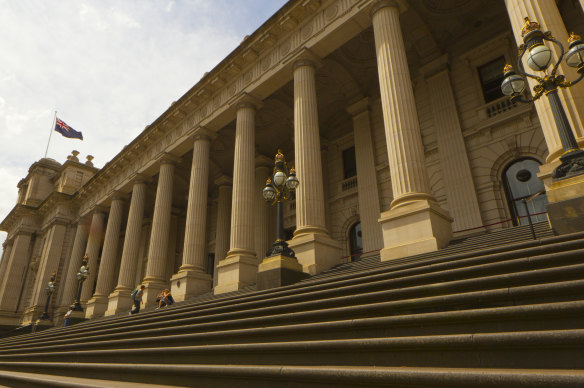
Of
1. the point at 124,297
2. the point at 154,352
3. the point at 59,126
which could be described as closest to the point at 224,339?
the point at 154,352

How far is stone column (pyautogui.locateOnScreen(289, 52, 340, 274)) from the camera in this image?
1216 centimetres

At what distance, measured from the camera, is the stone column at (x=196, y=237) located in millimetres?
17391

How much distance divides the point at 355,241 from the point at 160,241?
11024mm

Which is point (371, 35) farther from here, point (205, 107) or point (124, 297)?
point (124, 297)

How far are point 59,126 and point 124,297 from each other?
65.8ft

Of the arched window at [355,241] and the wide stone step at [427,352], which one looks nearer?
the wide stone step at [427,352]

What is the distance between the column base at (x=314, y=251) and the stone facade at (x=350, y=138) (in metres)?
0.06

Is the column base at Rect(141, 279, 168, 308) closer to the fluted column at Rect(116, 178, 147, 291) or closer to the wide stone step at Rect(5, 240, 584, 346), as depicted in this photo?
the fluted column at Rect(116, 178, 147, 291)

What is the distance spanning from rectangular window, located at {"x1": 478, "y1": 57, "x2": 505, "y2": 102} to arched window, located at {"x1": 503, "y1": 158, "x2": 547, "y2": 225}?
330 cm

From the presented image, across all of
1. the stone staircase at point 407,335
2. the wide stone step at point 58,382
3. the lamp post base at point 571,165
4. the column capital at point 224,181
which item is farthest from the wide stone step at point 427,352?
the column capital at point 224,181

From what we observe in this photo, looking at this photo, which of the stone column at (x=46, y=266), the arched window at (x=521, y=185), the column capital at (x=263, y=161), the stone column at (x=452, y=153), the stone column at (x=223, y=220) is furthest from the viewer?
the stone column at (x=46, y=266)

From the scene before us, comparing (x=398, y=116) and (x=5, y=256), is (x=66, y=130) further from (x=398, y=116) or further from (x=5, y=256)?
(x=398, y=116)

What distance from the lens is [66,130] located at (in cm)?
3328

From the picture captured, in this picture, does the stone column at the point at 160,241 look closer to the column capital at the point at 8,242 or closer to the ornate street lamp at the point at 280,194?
the ornate street lamp at the point at 280,194
